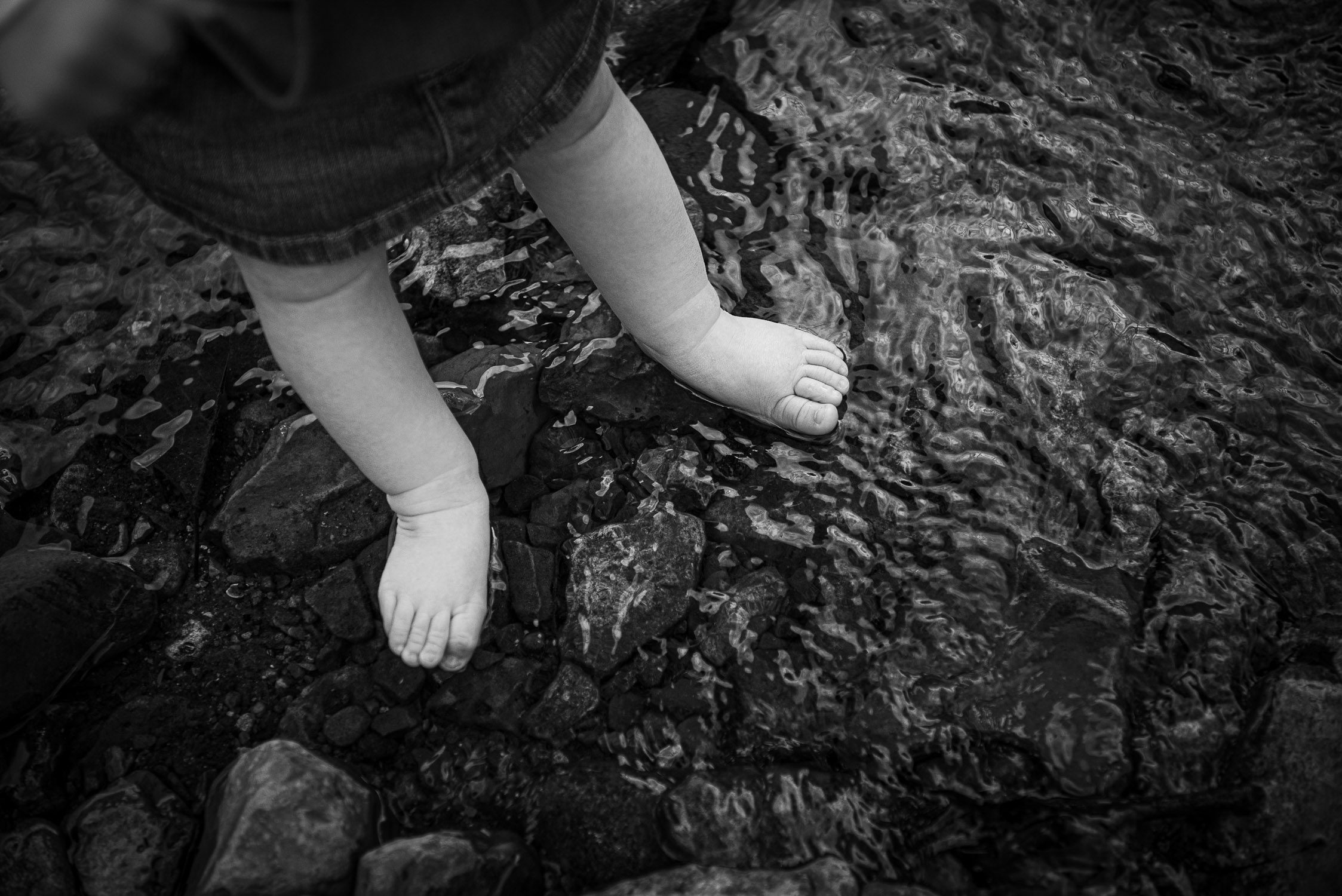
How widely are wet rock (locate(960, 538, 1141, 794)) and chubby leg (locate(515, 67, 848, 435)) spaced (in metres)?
0.50

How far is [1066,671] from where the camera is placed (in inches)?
61.3

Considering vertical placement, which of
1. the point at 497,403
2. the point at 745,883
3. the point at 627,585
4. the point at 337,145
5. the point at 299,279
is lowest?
the point at 745,883

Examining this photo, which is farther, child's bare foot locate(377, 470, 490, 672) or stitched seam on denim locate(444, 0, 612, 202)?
child's bare foot locate(377, 470, 490, 672)

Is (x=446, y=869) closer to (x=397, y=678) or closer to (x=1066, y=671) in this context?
(x=397, y=678)

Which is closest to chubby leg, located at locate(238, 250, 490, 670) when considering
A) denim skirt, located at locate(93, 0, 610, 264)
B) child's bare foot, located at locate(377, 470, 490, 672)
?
child's bare foot, located at locate(377, 470, 490, 672)

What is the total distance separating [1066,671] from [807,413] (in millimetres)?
656

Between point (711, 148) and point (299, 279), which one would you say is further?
point (711, 148)

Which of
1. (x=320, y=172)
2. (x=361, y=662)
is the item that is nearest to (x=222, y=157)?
(x=320, y=172)

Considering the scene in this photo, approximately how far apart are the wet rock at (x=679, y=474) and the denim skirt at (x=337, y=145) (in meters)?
0.74

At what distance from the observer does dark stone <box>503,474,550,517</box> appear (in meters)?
1.92

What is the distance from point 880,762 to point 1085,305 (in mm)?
1052

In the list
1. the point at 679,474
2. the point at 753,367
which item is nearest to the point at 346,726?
the point at 679,474

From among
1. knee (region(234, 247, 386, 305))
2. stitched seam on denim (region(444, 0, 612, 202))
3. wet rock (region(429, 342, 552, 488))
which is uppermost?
stitched seam on denim (region(444, 0, 612, 202))

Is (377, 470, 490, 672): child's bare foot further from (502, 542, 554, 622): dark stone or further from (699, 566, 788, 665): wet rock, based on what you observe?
(699, 566, 788, 665): wet rock
